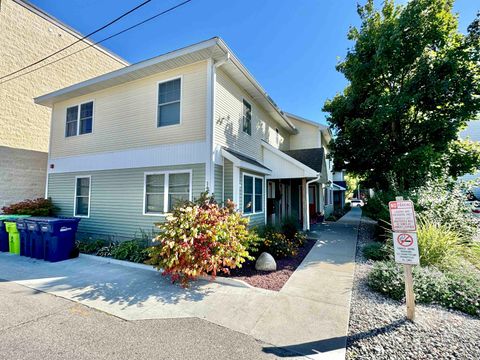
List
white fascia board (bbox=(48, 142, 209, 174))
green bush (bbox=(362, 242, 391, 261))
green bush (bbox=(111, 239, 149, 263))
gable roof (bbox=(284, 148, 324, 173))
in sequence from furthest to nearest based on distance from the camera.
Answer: gable roof (bbox=(284, 148, 324, 173)) → white fascia board (bbox=(48, 142, 209, 174)) → green bush (bbox=(111, 239, 149, 263)) → green bush (bbox=(362, 242, 391, 261))

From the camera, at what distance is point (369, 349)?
308 cm

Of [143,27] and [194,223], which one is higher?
[143,27]

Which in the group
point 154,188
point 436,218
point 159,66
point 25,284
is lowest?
point 25,284

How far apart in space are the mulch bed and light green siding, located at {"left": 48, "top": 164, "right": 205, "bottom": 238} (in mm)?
2765

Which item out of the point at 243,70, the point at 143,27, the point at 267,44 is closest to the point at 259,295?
the point at 243,70

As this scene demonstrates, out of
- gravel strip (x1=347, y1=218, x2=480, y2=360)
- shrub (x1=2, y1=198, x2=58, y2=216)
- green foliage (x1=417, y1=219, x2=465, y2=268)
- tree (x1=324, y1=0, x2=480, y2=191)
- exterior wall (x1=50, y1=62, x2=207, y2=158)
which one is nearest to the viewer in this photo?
gravel strip (x1=347, y1=218, x2=480, y2=360)

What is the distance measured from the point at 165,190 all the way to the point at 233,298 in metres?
4.71

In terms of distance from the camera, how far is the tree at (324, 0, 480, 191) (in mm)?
9508

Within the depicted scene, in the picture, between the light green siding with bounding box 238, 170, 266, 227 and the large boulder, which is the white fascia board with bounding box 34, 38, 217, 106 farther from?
the large boulder

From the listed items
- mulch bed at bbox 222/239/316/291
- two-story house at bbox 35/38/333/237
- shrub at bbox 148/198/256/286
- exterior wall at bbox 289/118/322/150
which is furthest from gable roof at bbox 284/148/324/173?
shrub at bbox 148/198/256/286

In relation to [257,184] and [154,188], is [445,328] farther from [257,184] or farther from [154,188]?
[154,188]

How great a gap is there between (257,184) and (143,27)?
22.7 ft

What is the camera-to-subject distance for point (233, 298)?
4680 millimetres

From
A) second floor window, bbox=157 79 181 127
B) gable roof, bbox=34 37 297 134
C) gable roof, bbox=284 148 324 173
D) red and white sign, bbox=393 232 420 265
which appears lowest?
red and white sign, bbox=393 232 420 265
